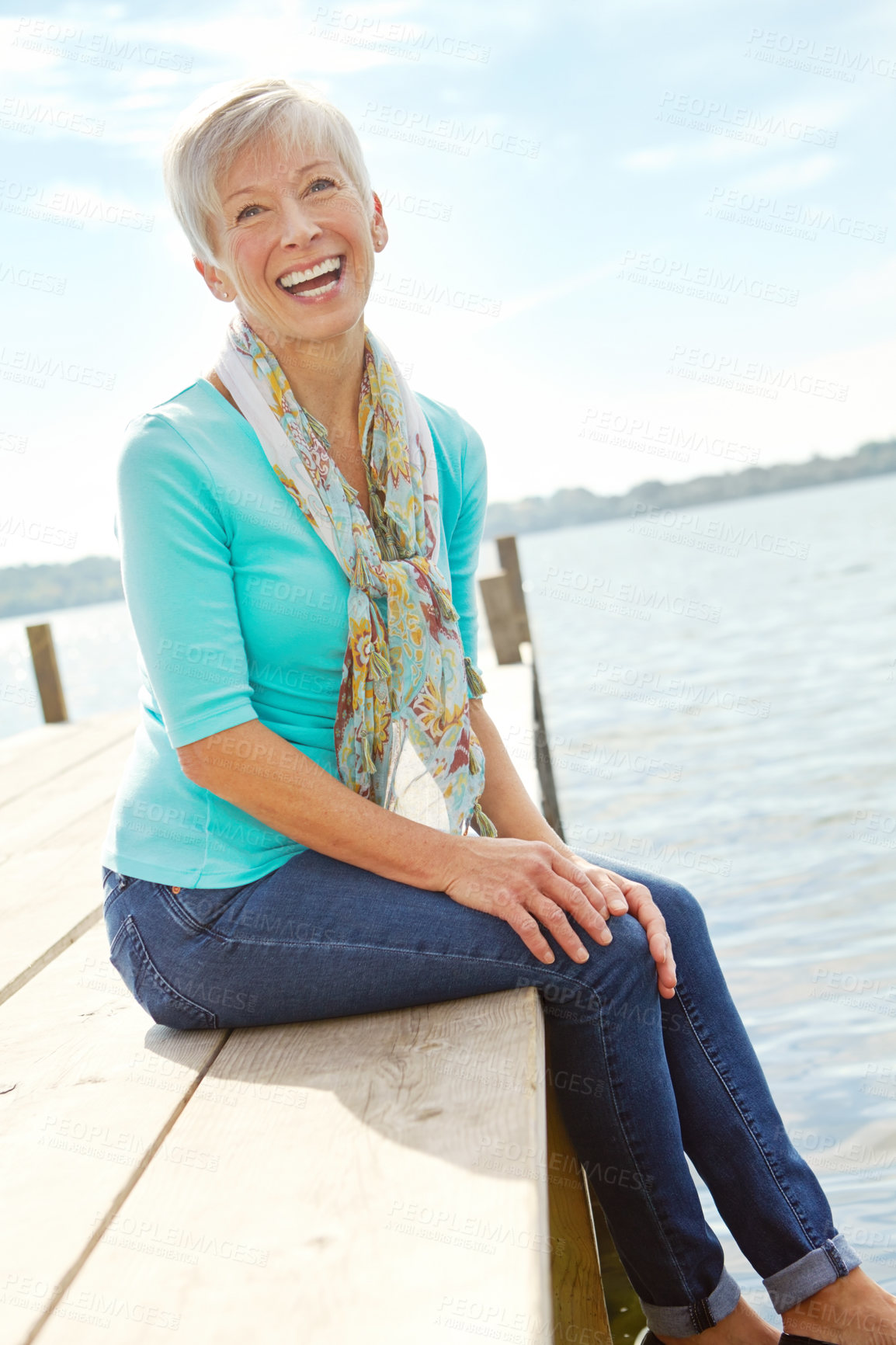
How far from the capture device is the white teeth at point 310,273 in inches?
79.7

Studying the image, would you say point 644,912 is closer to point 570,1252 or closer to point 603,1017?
point 603,1017

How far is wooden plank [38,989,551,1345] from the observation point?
1.13m

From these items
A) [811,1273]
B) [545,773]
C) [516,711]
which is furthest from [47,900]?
[545,773]

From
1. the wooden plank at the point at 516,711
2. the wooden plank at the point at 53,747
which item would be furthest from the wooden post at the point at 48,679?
the wooden plank at the point at 516,711

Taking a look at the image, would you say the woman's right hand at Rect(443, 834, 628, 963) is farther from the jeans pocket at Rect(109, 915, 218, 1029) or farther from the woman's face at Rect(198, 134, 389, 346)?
the woman's face at Rect(198, 134, 389, 346)

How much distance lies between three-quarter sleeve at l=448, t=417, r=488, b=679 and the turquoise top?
0.39 metres

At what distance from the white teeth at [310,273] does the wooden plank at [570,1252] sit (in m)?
1.43

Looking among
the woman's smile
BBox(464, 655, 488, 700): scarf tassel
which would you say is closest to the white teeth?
the woman's smile

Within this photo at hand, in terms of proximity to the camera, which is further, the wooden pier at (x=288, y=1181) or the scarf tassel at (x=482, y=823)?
the scarf tassel at (x=482, y=823)

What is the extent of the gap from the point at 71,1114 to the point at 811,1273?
44.6 inches

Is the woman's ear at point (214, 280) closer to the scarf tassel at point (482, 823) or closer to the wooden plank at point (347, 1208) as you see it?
the scarf tassel at point (482, 823)

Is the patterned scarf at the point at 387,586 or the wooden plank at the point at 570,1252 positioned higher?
the patterned scarf at the point at 387,586

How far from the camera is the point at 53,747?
6.00 meters

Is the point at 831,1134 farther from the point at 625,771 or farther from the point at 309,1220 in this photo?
the point at 625,771
